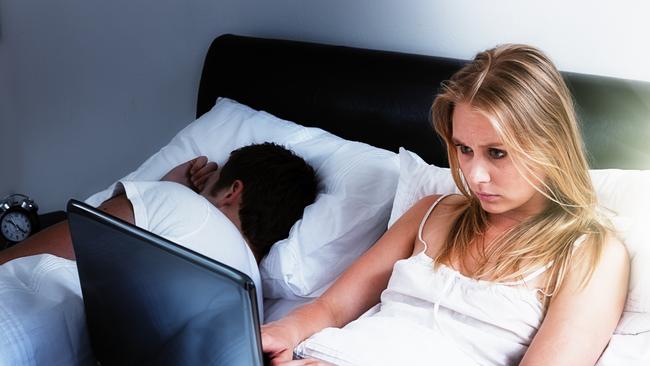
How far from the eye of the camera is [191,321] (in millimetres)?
1068

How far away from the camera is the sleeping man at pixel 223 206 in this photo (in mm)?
1629

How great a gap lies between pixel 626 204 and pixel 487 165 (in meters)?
0.23

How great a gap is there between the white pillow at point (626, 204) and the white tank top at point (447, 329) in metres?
0.12

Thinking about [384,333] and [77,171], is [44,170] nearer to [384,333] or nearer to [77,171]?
[77,171]

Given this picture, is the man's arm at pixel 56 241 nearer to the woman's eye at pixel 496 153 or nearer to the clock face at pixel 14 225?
the clock face at pixel 14 225

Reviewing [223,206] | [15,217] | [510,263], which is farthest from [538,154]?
[15,217]

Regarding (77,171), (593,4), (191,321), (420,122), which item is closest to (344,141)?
(420,122)

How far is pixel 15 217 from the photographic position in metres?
2.17

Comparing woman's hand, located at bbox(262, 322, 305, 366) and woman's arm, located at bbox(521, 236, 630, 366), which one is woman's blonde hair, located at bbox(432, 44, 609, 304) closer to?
woman's arm, located at bbox(521, 236, 630, 366)

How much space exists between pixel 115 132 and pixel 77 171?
9.0 inches

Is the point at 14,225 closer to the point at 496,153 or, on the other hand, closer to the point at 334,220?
the point at 334,220

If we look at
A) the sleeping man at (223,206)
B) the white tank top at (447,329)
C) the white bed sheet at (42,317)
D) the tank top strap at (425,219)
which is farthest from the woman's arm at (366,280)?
the white bed sheet at (42,317)

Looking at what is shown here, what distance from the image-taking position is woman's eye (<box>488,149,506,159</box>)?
1.27 m

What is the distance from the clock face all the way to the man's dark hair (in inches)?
25.5
